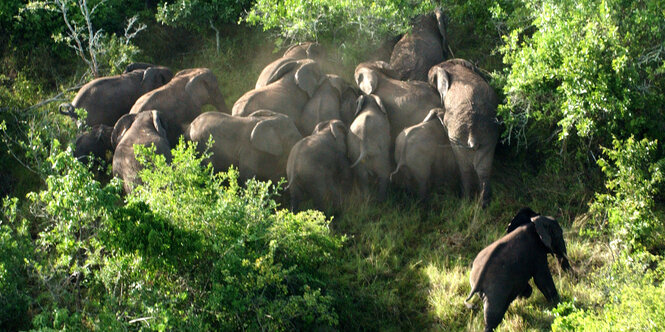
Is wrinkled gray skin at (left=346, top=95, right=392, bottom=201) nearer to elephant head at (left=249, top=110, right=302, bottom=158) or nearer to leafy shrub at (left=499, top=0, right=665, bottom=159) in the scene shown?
elephant head at (left=249, top=110, right=302, bottom=158)

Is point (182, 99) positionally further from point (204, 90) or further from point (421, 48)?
point (421, 48)

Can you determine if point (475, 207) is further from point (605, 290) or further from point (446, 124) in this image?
point (605, 290)

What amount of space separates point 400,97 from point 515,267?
4.30 metres

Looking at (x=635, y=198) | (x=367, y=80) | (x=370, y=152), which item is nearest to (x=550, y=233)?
(x=635, y=198)

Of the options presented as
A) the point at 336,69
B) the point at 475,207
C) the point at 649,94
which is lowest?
the point at 475,207

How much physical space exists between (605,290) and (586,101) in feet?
8.55

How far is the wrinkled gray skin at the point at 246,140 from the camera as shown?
10258mm

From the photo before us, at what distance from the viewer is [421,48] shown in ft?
42.1

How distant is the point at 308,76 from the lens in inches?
455

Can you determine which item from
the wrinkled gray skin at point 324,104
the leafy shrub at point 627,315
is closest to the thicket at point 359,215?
the leafy shrub at point 627,315

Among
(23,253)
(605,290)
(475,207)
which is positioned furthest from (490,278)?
(23,253)

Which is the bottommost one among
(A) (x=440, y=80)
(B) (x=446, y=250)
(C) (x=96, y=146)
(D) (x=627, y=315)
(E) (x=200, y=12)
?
(B) (x=446, y=250)

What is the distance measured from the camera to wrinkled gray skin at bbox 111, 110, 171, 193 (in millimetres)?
9914

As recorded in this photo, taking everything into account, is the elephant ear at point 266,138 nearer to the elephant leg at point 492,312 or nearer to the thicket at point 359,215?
the thicket at point 359,215
